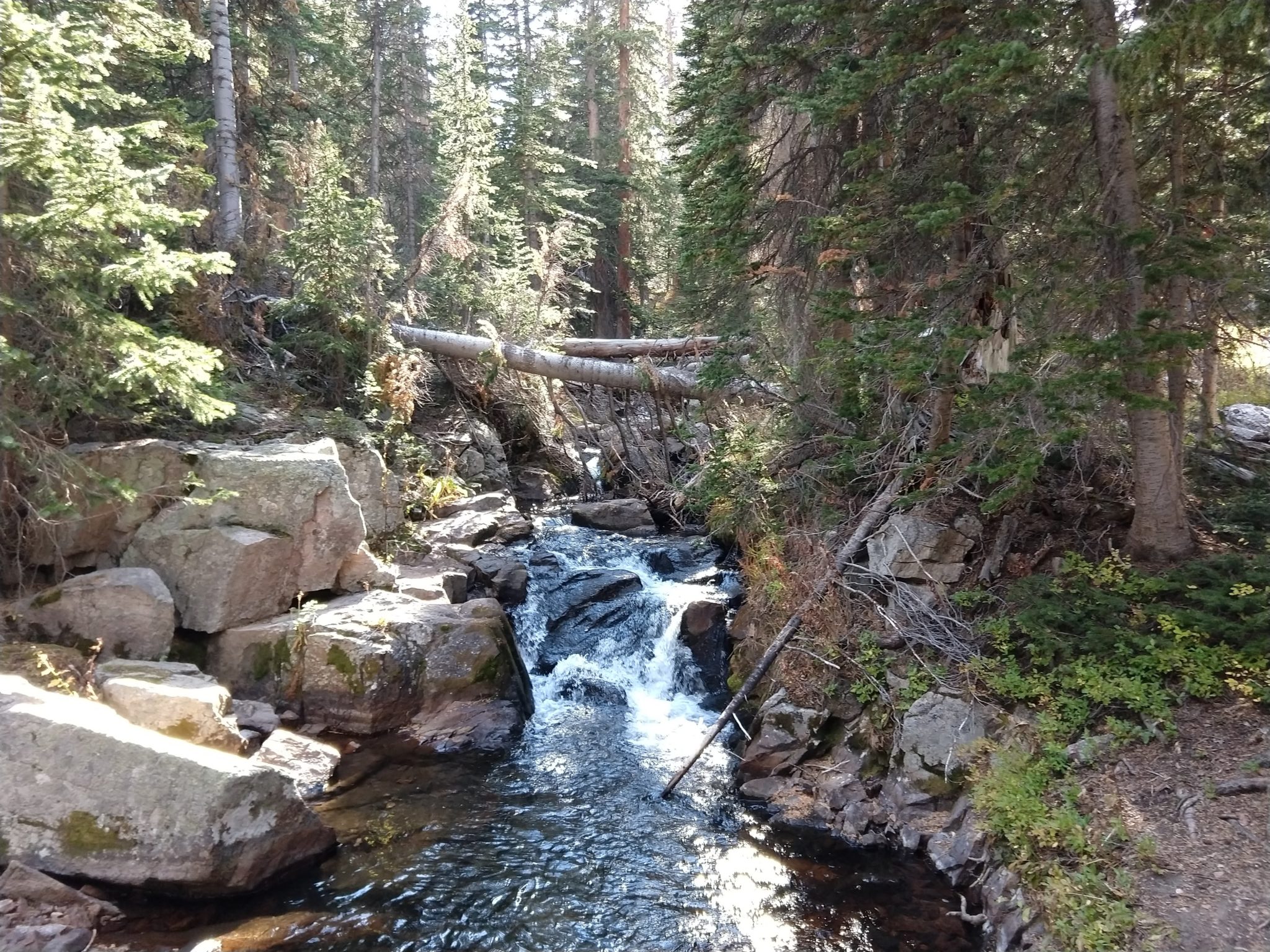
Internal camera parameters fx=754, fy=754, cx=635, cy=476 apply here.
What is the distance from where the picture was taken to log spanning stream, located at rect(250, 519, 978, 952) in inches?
240

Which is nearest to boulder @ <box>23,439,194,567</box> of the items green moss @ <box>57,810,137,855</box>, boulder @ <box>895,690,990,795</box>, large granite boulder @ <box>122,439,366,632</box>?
large granite boulder @ <box>122,439,366,632</box>

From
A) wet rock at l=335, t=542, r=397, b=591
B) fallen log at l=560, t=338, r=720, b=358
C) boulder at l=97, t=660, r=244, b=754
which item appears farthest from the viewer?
fallen log at l=560, t=338, r=720, b=358

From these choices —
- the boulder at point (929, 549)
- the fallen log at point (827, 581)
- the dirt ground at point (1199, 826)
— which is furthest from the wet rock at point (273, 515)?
the dirt ground at point (1199, 826)

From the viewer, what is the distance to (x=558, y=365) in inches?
561

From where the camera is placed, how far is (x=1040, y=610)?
23.4ft

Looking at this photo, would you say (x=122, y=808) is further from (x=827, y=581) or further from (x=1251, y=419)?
(x=1251, y=419)

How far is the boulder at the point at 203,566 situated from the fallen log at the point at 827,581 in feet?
18.9

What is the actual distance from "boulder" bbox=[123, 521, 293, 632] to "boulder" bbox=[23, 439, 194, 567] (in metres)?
0.25

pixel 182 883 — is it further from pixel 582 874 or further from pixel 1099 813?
pixel 1099 813

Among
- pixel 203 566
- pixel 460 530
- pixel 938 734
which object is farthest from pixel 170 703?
pixel 938 734

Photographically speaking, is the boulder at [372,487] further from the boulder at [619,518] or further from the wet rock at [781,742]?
the wet rock at [781,742]

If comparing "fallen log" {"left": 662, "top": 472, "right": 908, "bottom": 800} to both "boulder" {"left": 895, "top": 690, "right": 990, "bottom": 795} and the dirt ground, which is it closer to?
"boulder" {"left": 895, "top": 690, "right": 990, "bottom": 795}

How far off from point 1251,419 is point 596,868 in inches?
431

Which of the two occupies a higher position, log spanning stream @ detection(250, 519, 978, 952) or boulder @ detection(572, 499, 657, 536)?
boulder @ detection(572, 499, 657, 536)
